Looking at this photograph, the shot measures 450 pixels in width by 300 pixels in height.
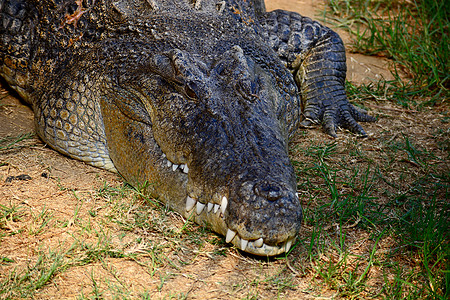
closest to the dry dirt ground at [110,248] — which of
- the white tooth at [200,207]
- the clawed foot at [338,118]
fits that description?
the white tooth at [200,207]

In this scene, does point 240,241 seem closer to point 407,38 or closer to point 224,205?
point 224,205

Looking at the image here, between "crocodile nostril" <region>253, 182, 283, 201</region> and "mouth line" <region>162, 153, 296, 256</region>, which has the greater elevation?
"crocodile nostril" <region>253, 182, 283, 201</region>

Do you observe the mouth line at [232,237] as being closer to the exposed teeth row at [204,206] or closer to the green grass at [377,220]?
the exposed teeth row at [204,206]

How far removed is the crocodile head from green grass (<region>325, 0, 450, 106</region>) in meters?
2.60

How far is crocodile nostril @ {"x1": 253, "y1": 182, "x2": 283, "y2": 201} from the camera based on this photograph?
87.9 inches

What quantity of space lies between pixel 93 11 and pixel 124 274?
207 cm

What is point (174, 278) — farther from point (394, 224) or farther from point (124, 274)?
point (394, 224)

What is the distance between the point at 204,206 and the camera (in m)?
2.46

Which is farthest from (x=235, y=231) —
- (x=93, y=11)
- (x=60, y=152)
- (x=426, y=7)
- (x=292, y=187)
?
(x=426, y=7)

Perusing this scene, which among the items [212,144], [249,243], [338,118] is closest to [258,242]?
[249,243]

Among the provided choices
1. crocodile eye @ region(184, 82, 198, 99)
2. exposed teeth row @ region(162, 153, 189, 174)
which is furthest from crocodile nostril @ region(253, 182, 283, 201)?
crocodile eye @ region(184, 82, 198, 99)

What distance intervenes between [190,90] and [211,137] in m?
0.36

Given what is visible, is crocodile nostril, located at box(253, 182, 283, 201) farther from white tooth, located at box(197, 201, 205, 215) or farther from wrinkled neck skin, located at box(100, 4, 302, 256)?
white tooth, located at box(197, 201, 205, 215)

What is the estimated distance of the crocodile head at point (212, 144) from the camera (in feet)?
7.42
